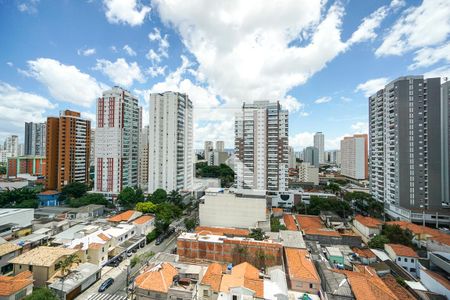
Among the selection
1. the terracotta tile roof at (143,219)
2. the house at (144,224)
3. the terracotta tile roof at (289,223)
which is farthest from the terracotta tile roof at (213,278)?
the terracotta tile roof at (289,223)

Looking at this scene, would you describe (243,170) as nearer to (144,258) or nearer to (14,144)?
(144,258)

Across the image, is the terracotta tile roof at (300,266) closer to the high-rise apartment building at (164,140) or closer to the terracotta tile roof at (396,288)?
the terracotta tile roof at (396,288)

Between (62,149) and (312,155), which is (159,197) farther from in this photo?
(312,155)

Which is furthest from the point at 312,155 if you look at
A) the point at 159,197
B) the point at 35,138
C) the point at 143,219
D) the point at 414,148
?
the point at 35,138

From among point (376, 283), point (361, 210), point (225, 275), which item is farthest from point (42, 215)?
point (361, 210)

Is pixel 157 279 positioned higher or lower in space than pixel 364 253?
higher
